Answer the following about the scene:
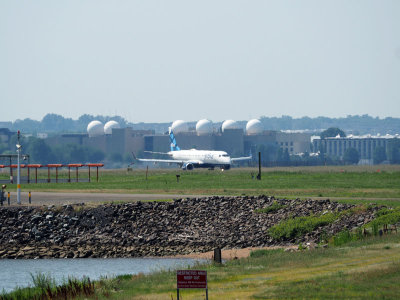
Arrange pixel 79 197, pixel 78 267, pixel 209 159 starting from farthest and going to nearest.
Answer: pixel 209 159
pixel 79 197
pixel 78 267

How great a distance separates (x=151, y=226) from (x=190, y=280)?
3664 centimetres

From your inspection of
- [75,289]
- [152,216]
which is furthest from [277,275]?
[152,216]

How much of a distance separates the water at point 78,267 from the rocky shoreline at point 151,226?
213 centimetres

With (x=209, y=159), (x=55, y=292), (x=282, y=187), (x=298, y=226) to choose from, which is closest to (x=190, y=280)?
(x=55, y=292)

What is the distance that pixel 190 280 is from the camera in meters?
23.9

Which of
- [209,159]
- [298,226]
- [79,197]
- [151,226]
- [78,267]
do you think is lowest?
[78,267]

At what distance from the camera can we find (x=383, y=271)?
99.2ft

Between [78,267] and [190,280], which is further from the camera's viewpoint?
[78,267]

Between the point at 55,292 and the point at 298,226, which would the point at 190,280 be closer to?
the point at 55,292

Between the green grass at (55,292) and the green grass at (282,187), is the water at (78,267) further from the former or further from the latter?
the green grass at (282,187)

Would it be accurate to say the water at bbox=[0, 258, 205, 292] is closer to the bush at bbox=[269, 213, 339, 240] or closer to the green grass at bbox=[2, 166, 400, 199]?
the bush at bbox=[269, 213, 339, 240]

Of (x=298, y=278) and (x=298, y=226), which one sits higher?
(x=298, y=278)

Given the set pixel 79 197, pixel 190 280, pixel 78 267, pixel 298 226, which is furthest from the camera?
pixel 79 197

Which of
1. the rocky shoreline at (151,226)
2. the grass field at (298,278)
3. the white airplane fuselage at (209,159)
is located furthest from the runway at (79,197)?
the white airplane fuselage at (209,159)
